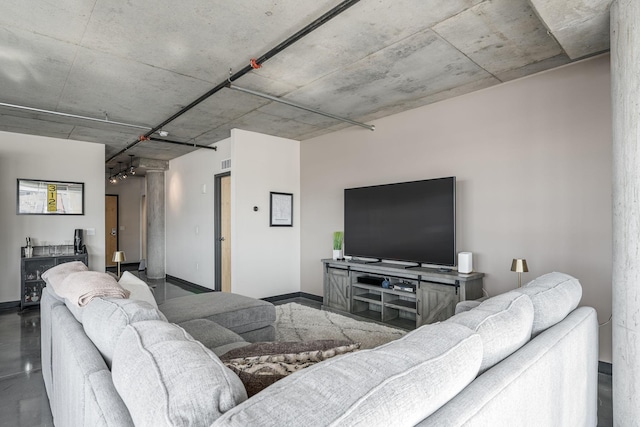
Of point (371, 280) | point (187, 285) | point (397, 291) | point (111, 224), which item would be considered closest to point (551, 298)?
point (397, 291)

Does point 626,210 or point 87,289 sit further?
point 626,210

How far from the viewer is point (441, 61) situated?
3.24 m

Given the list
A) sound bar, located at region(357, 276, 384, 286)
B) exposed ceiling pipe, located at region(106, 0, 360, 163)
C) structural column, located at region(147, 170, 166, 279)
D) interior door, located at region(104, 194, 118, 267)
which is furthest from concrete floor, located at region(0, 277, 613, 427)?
interior door, located at region(104, 194, 118, 267)

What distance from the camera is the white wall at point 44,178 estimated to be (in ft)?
17.9

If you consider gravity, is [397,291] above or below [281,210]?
below

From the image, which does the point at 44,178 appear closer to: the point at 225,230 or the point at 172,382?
the point at 225,230

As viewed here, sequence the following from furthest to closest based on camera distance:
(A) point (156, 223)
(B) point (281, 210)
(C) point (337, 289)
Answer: (A) point (156, 223)
(B) point (281, 210)
(C) point (337, 289)

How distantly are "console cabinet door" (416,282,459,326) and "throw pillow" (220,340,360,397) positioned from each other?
2.51 meters

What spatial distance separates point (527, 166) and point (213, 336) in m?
3.28

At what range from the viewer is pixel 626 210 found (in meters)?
1.93

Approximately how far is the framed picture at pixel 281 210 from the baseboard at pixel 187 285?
5.71ft

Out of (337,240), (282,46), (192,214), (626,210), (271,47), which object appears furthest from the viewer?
(192,214)

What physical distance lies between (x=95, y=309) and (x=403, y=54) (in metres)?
2.93

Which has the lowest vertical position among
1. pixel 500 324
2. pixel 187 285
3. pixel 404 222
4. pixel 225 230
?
pixel 187 285
